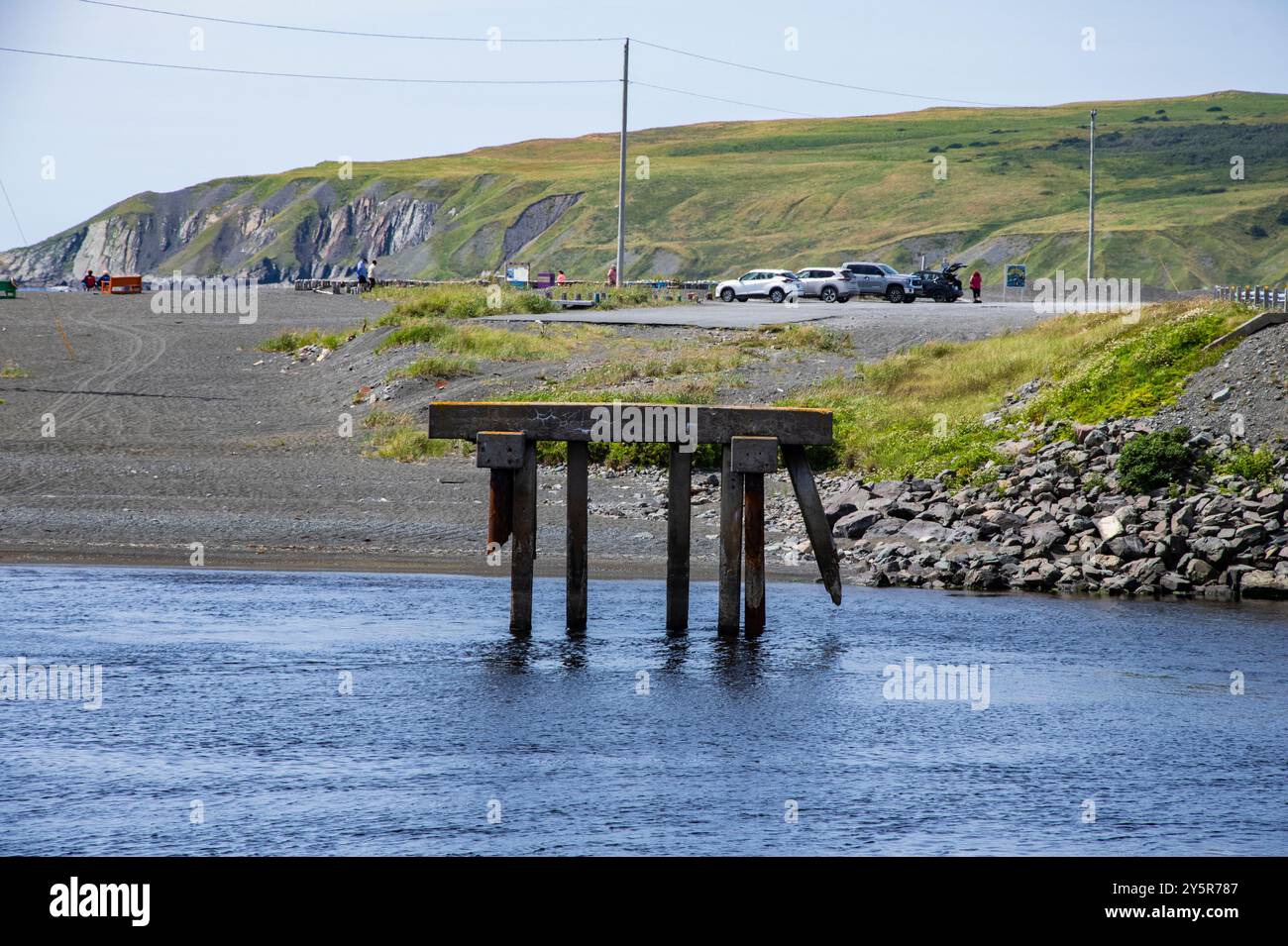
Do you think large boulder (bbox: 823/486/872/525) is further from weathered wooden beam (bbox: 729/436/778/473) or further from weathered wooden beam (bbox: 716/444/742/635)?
weathered wooden beam (bbox: 729/436/778/473)

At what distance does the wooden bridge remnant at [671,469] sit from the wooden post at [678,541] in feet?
0.04

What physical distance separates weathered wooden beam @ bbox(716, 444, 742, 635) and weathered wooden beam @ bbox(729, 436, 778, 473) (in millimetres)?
109

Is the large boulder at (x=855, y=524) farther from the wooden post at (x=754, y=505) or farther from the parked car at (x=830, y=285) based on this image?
the parked car at (x=830, y=285)

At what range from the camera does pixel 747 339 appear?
44.2m

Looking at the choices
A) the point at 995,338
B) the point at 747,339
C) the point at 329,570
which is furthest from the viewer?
the point at 747,339

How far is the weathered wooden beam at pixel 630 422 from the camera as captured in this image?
1831 centimetres

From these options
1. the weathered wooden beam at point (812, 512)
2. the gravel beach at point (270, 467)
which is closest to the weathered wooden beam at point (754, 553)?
the weathered wooden beam at point (812, 512)

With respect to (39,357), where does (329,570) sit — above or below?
below

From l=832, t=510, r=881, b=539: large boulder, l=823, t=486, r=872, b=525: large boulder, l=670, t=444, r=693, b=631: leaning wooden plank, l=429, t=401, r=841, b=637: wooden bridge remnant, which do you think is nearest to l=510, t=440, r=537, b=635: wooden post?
l=429, t=401, r=841, b=637: wooden bridge remnant

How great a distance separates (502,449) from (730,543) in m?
2.91

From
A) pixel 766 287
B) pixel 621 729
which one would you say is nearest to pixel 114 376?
pixel 766 287
